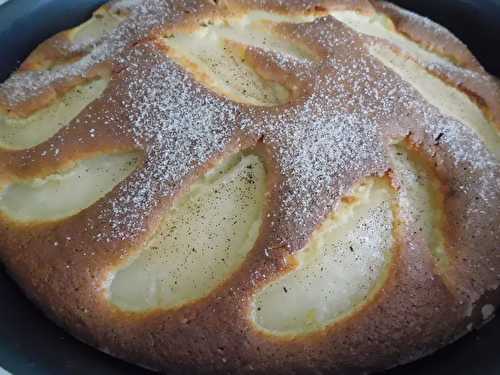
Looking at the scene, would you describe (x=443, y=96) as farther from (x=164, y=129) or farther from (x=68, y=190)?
(x=68, y=190)

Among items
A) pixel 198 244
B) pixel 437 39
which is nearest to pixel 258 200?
pixel 198 244

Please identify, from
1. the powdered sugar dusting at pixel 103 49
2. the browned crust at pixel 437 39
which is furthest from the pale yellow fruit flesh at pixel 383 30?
the powdered sugar dusting at pixel 103 49

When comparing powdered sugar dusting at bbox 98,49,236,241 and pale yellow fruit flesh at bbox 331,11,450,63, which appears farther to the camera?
pale yellow fruit flesh at bbox 331,11,450,63

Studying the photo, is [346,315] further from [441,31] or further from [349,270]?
[441,31]

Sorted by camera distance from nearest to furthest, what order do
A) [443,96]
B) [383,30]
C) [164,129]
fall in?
[164,129] < [443,96] < [383,30]

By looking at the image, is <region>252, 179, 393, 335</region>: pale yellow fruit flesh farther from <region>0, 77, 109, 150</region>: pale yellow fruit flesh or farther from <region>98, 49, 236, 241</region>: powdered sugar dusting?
<region>0, 77, 109, 150</region>: pale yellow fruit flesh

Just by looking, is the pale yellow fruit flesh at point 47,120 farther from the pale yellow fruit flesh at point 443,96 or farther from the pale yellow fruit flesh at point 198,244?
the pale yellow fruit flesh at point 443,96

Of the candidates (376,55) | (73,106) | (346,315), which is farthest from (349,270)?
(73,106)

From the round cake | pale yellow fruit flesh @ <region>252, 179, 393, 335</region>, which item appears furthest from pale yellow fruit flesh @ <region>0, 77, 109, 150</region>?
pale yellow fruit flesh @ <region>252, 179, 393, 335</region>

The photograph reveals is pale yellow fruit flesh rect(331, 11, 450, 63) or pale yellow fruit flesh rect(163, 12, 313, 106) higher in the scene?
pale yellow fruit flesh rect(331, 11, 450, 63)
